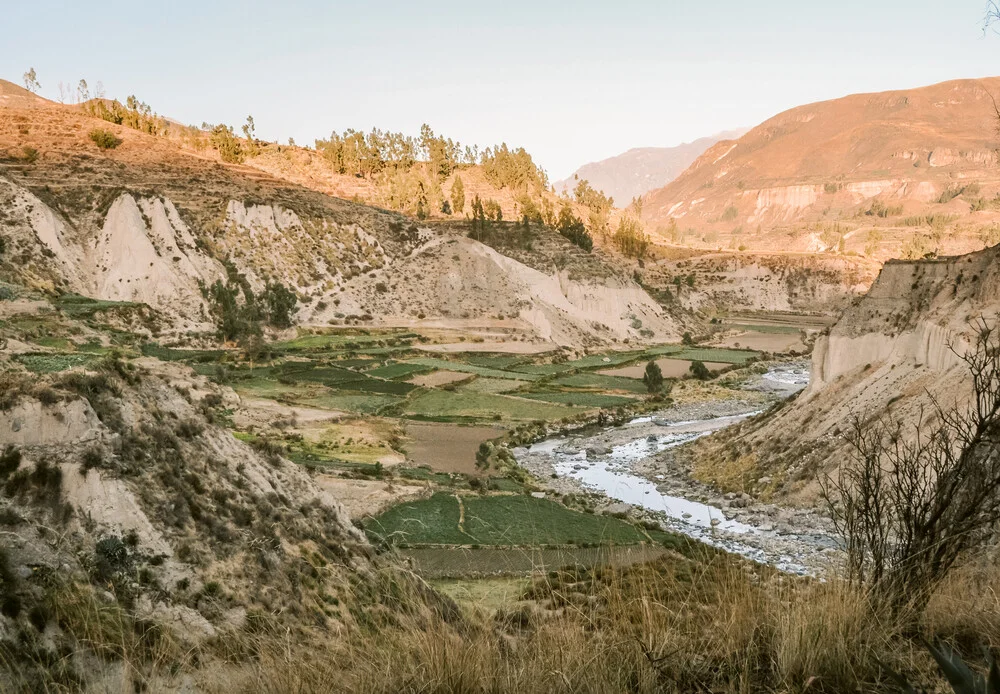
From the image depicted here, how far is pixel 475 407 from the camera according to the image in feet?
156

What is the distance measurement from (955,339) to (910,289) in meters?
6.19

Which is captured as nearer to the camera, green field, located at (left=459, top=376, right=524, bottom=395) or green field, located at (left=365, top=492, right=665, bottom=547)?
green field, located at (left=365, top=492, right=665, bottom=547)

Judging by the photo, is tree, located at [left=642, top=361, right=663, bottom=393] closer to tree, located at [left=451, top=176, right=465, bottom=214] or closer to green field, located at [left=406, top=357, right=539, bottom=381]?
green field, located at [left=406, top=357, right=539, bottom=381]

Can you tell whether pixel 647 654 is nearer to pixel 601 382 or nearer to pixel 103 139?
pixel 601 382

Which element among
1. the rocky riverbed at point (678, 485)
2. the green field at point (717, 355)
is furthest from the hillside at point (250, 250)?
the rocky riverbed at point (678, 485)

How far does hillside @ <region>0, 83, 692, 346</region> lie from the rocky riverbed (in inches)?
1145

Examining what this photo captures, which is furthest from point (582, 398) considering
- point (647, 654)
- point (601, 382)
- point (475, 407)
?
point (647, 654)

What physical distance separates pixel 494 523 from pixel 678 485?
32.6 feet

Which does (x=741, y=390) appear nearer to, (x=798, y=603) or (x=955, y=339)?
(x=955, y=339)

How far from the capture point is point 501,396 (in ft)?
164

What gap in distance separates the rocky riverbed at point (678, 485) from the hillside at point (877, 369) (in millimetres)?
1571

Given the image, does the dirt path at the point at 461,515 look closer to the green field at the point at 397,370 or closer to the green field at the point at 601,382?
the green field at the point at 397,370

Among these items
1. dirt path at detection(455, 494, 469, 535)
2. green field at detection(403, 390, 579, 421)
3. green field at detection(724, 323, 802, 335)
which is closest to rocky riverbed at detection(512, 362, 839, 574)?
green field at detection(403, 390, 579, 421)

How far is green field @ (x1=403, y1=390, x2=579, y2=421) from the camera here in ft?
150
